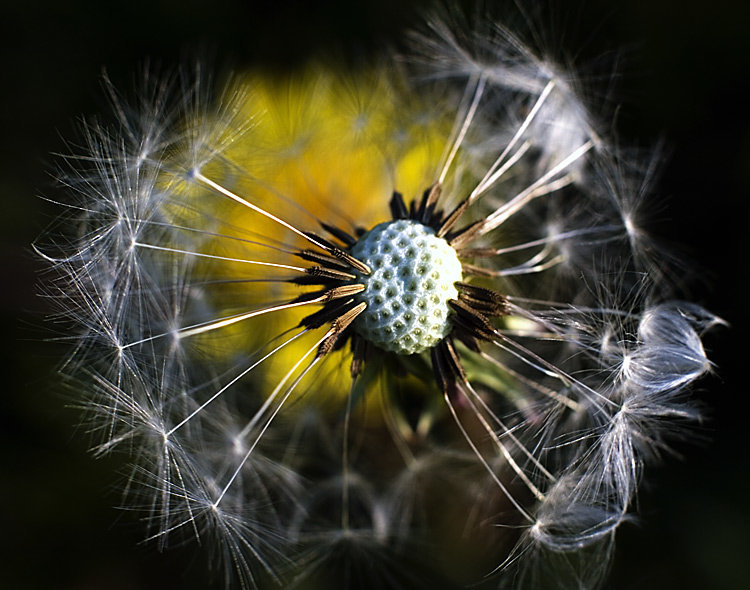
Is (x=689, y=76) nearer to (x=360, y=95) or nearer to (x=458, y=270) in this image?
(x=360, y=95)

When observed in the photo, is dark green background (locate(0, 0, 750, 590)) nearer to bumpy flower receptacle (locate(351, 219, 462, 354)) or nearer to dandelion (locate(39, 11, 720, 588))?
dandelion (locate(39, 11, 720, 588))

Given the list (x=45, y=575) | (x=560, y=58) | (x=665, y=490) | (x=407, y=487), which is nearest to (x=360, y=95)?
(x=560, y=58)

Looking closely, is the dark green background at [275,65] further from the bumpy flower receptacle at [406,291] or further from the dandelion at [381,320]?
the bumpy flower receptacle at [406,291]

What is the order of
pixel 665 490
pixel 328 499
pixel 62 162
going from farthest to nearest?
pixel 665 490
pixel 328 499
pixel 62 162

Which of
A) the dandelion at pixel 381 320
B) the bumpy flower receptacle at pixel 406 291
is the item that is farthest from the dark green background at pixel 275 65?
the bumpy flower receptacle at pixel 406 291

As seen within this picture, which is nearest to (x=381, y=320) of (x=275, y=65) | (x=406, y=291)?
(x=406, y=291)

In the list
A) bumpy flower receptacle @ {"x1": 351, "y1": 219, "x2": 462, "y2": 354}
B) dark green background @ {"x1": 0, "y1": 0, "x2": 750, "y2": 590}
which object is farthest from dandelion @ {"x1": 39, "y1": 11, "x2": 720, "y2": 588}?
dark green background @ {"x1": 0, "y1": 0, "x2": 750, "y2": 590}

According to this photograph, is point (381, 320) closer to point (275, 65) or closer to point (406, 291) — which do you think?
point (406, 291)
